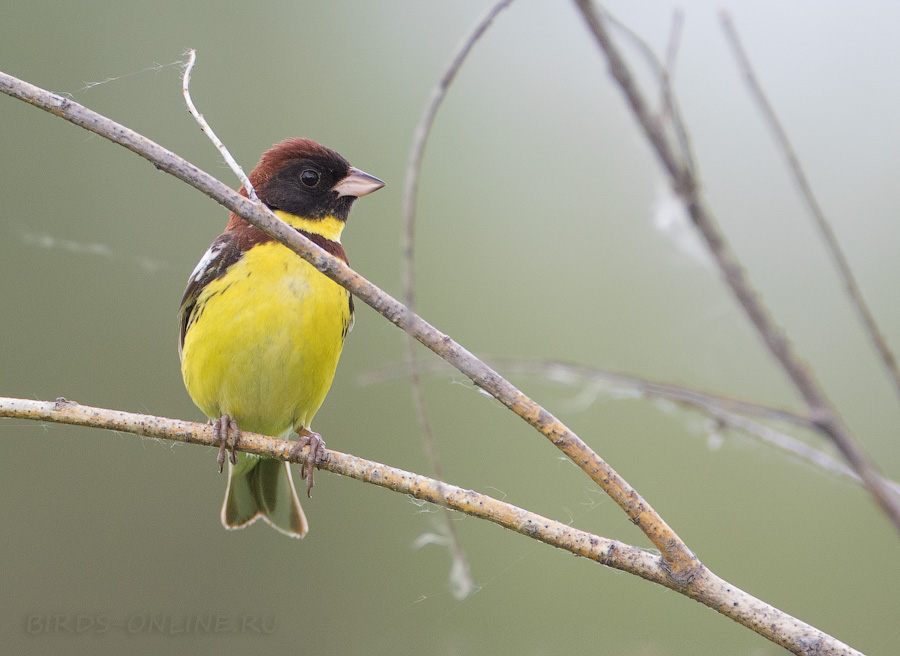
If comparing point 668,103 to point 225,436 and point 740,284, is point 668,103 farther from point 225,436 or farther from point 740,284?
point 225,436

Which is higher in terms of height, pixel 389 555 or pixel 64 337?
pixel 64 337

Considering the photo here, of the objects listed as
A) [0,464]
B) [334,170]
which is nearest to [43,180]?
[0,464]

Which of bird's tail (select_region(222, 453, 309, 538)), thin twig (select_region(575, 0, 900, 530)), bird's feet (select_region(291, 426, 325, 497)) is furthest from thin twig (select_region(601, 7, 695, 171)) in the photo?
bird's tail (select_region(222, 453, 309, 538))

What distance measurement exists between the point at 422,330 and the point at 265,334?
54.6 inches

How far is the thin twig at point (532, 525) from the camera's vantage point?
1.31 metres

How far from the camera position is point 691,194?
1488 millimetres

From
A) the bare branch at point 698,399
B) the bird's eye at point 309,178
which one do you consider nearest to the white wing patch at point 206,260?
the bird's eye at point 309,178

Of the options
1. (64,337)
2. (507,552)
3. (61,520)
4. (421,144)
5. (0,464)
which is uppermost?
(64,337)

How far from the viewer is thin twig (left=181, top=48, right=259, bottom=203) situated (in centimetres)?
147

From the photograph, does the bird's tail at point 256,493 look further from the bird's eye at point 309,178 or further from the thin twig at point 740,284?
the thin twig at point 740,284

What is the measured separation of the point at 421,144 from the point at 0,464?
498 cm

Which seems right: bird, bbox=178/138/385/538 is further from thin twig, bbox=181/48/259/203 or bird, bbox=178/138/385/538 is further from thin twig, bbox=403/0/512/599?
thin twig, bbox=403/0/512/599

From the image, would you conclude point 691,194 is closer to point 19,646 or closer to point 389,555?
point 389,555

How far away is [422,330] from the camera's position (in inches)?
51.6
